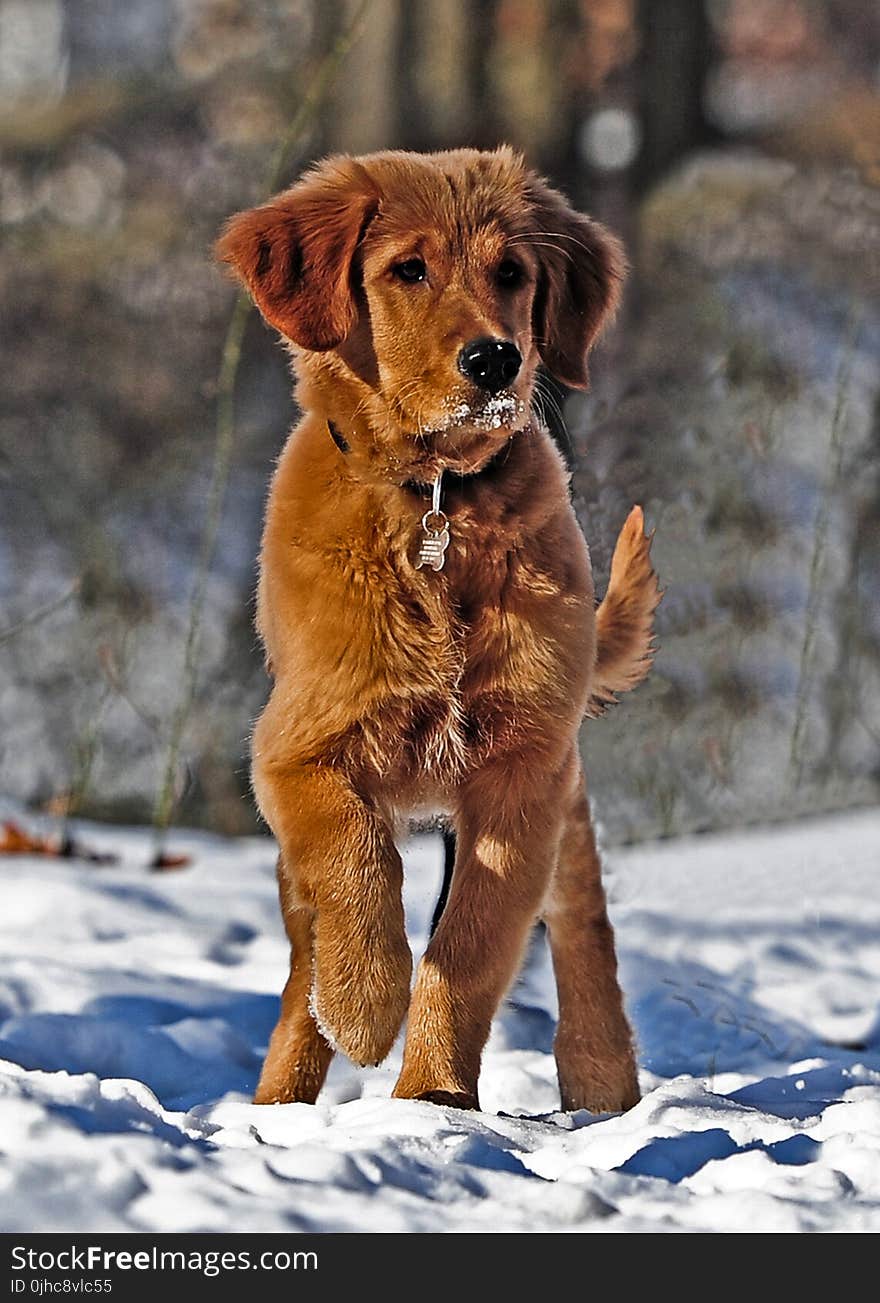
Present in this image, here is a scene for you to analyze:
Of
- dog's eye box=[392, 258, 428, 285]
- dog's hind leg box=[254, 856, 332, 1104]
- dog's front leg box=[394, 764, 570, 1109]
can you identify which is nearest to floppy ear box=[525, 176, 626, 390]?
dog's eye box=[392, 258, 428, 285]

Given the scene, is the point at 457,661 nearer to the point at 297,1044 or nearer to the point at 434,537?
the point at 434,537

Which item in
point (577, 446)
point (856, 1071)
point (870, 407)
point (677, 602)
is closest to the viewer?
point (856, 1071)

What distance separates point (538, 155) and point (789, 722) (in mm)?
2569

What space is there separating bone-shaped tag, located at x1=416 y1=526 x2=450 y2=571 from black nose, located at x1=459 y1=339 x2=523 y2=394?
314mm

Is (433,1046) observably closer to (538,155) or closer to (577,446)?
(577,446)

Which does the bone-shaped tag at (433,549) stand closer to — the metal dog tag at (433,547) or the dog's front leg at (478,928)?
the metal dog tag at (433,547)

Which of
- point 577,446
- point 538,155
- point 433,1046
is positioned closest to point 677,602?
point 577,446

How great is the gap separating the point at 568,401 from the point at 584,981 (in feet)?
7.86

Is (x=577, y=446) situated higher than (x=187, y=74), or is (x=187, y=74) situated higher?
(x=187, y=74)

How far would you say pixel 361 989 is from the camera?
10.0 ft

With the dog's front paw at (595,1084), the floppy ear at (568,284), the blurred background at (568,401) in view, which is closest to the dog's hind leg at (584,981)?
the dog's front paw at (595,1084)

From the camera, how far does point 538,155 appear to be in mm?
7141

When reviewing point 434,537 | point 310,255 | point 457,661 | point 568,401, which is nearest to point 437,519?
point 434,537

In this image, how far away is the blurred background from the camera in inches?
260
